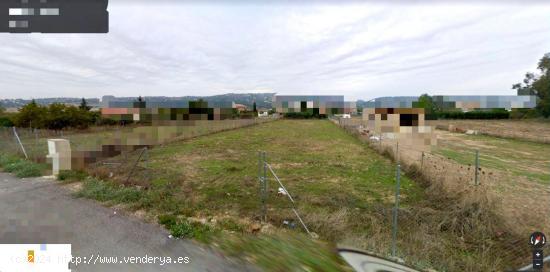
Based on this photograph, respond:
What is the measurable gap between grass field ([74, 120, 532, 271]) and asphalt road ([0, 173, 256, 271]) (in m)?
0.28

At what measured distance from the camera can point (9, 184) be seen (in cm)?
621

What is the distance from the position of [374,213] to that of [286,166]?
5065 millimetres

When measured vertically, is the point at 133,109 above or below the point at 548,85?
below

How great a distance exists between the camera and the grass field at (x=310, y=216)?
129 inches

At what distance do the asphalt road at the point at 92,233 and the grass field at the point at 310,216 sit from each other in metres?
0.28

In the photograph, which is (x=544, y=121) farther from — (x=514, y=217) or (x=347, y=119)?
(x=514, y=217)

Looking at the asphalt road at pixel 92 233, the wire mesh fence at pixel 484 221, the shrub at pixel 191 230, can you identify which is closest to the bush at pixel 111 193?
the asphalt road at pixel 92 233

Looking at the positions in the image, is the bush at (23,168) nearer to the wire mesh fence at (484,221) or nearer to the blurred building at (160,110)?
the blurred building at (160,110)

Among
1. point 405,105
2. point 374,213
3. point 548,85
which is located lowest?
point 374,213

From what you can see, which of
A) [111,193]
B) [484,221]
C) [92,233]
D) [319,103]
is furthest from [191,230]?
[319,103]

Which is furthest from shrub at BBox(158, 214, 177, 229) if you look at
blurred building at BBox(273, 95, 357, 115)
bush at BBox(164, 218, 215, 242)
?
blurred building at BBox(273, 95, 357, 115)

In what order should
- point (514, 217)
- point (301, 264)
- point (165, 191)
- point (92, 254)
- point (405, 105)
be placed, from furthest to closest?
point (405, 105) → point (165, 191) → point (514, 217) → point (92, 254) → point (301, 264)

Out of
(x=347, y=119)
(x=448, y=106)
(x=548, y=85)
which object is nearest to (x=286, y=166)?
(x=448, y=106)

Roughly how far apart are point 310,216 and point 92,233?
3.59 meters
